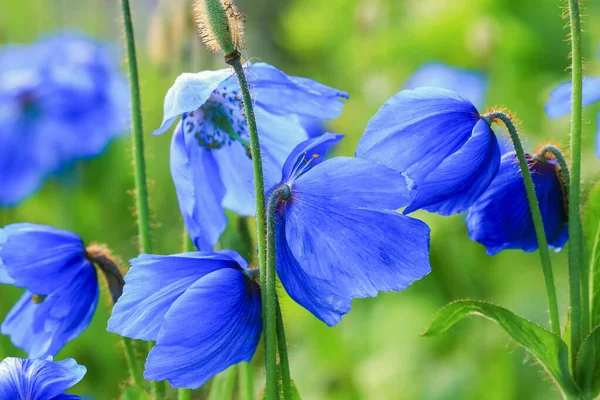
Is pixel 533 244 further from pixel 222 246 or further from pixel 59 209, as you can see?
pixel 59 209

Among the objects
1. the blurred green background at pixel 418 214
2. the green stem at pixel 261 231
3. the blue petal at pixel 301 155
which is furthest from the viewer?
the blurred green background at pixel 418 214

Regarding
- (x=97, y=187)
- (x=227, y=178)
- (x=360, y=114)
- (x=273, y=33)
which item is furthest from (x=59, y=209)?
(x=273, y=33)

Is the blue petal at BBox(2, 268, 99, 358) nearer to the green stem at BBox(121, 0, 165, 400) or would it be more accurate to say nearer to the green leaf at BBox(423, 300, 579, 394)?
the green stem at BBox(121, 0, 165, 400)

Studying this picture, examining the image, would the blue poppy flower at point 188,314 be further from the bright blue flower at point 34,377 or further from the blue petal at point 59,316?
the blue petal at point 59,316

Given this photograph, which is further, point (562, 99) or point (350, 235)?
point (562, 99)

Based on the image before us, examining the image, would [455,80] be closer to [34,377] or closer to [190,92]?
[190,92]

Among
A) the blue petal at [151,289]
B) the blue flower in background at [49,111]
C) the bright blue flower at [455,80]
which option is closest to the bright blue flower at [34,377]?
the blue petal at [151,289]

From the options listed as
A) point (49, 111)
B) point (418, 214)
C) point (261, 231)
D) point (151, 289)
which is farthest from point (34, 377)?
point (49, 111)
